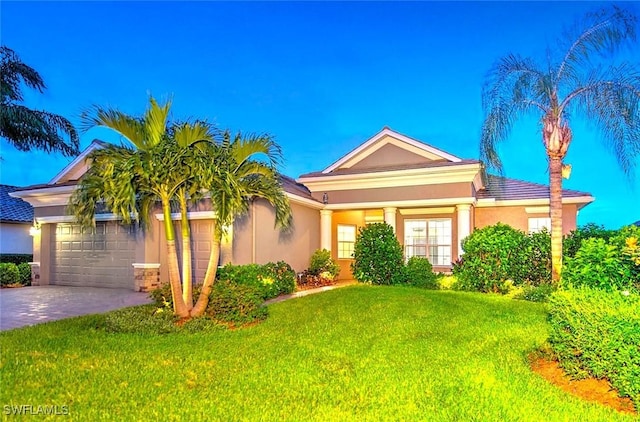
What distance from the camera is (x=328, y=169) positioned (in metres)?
15.9

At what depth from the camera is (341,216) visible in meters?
16.4

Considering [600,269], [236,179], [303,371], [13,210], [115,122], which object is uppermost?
[115,122]

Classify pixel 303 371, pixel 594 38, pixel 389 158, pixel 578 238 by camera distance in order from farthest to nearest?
pixel 389 158
pixel 578 238
pixel 594 38
pixel 303 371

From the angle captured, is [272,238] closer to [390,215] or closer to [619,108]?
[390,215]

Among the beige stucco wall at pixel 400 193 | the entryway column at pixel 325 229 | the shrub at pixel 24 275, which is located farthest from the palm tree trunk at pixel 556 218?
the shrub at pixel 24 275

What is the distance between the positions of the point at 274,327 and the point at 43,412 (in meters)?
4.01

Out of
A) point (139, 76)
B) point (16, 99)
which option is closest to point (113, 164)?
point (16, 99)

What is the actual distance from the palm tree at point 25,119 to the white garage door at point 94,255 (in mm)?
3101

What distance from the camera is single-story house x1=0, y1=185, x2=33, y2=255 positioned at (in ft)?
65.4

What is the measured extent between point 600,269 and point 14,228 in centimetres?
2473

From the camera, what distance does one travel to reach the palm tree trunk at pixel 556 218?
424 inches

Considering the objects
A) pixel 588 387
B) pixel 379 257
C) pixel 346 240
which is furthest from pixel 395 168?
pixel 588 387

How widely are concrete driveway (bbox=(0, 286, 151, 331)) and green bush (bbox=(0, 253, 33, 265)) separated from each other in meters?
5.68

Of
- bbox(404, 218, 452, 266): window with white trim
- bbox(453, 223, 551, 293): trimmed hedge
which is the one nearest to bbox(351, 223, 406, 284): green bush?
bbox(453, 223, 551, 293): trimmed hedge
